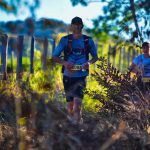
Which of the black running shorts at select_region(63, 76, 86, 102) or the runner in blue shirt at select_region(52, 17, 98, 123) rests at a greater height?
the runner in blue shirt at select_region(52, 17, 98, 123)

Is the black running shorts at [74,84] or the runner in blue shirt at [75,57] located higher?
the runner in blue shirt at [75,57]

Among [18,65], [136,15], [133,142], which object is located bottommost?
[133,142]

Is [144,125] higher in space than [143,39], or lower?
lower

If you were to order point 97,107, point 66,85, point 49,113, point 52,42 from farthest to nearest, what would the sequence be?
1. point 52,42
2. point 66,85
3. point 97,107
4. point 49,113

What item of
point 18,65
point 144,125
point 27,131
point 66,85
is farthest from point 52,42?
point 27,131

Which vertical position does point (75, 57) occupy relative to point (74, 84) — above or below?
above

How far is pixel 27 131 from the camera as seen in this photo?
5.34 metres

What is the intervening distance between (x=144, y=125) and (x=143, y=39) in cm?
598

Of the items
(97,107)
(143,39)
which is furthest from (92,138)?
(143,39)

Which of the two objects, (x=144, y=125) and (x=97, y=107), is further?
(x=97, y=107)

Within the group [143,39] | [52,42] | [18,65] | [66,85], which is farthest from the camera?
[52,42]

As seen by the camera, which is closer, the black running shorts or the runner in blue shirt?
the runner in blue shirt

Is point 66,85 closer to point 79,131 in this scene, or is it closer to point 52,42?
point 79,131

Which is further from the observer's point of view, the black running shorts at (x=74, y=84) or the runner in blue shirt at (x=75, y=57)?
the black running shorts at (x=74, y=84)
